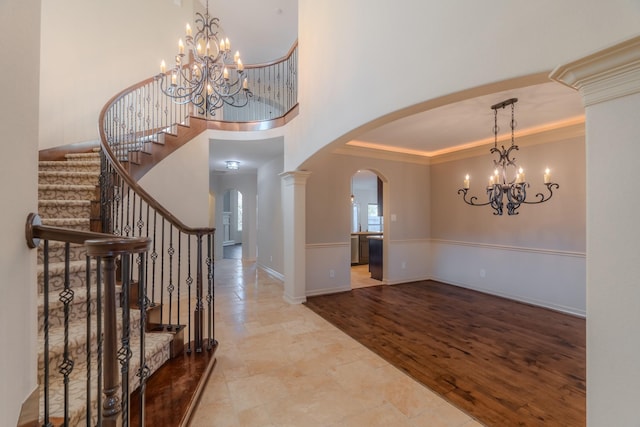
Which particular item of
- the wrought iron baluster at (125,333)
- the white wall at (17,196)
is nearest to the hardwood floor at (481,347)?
the wrought iron baluster at (125,333)

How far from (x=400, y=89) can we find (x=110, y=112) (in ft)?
13.3

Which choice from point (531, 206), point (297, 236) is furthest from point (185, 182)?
point (531, 206)

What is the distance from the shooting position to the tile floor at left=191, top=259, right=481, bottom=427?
1.84m

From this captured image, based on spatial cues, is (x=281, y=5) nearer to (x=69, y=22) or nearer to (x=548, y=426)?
(x=69, y=22)

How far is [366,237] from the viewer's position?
766 cm

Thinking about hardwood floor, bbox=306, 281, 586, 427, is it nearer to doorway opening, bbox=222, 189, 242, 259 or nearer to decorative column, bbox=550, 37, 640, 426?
decorative column, bbox=550, 37, 640, 426

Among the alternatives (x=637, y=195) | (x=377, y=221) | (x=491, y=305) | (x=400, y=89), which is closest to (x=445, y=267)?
(x=491, y=305)

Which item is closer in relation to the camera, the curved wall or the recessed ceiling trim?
the curved wall

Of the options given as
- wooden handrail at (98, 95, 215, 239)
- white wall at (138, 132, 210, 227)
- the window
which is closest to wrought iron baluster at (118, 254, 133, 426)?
wooden handrail at (98, 95, 215, 239)

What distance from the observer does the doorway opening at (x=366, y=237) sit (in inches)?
228

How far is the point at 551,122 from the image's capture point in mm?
3701

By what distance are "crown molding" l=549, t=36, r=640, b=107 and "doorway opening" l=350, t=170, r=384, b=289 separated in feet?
13.5

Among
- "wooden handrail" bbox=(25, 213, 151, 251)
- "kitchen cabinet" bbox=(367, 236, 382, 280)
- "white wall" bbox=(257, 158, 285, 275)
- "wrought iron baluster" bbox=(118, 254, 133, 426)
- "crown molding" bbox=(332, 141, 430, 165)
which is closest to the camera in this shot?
"wooden handrail" bbox=(25, 213, 151, 251)

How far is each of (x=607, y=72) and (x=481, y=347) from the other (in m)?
2.70
